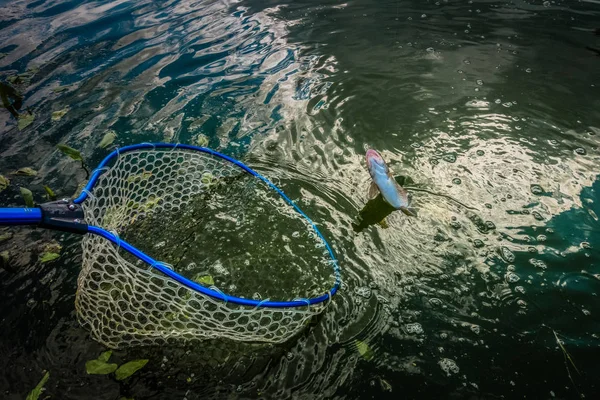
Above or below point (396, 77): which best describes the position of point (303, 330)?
below

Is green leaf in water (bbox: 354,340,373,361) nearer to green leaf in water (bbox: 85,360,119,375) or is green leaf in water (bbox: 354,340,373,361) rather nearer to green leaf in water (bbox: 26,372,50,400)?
green leaf in water (bbox: 85,360,119,375)

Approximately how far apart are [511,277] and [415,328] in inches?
37.0

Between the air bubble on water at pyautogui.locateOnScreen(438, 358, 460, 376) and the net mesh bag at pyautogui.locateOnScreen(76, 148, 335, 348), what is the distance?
0.86 metres

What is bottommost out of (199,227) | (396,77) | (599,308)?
(599,308)

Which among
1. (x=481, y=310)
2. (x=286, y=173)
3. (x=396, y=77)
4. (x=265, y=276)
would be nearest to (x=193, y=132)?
(x=286, y=173)

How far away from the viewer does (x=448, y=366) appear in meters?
2.35

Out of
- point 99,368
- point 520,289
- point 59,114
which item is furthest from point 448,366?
point 59,114

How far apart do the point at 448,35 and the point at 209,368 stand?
21.2ft

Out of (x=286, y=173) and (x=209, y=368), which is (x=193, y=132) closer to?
(x=286, y=173)

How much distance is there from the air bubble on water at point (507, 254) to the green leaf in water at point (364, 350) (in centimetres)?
141

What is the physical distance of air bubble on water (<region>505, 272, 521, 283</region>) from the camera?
2801 millimetres

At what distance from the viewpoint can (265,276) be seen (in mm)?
2902

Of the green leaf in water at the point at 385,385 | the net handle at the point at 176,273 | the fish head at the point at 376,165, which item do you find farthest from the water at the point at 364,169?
the fish head at the point at 376,165

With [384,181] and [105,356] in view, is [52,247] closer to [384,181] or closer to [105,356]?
[105,356]
